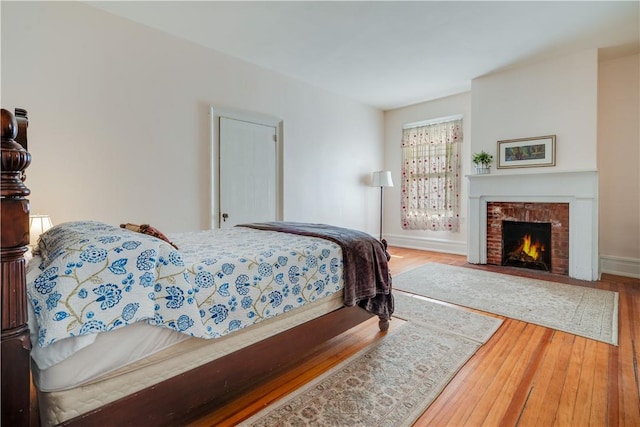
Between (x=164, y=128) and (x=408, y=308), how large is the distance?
3.08m

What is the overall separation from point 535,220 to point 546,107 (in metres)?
1.49

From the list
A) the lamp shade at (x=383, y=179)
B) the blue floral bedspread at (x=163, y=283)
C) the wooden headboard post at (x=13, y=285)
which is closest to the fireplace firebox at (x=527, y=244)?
the lamp shade at (x=383, y=179)

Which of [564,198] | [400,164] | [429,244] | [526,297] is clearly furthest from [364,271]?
[400,164]

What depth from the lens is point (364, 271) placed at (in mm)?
2023

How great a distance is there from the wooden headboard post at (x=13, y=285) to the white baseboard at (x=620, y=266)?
5.59 m

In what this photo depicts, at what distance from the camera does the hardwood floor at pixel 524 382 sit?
4.68 feet

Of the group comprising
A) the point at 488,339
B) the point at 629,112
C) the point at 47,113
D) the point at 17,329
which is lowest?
the point at 488,339

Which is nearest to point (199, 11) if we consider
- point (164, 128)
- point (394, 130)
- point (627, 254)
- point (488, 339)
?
point (164, 128)

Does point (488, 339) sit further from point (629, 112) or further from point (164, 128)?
point (629, 112)

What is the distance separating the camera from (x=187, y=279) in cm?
124

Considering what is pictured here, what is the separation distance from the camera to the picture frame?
392cm

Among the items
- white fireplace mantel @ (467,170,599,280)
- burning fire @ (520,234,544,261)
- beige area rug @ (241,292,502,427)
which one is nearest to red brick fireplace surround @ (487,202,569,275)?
white fireplace mantel @ (467,170,599,280)

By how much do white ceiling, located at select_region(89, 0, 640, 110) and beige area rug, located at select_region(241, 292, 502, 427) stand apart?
9.33ft

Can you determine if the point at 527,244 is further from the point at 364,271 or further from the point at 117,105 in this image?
the point at 117,105
